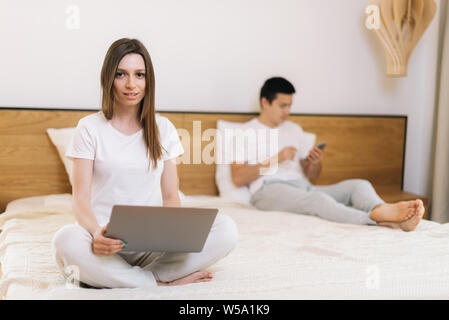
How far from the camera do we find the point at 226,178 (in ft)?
8.92

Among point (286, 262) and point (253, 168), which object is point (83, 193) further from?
point (253, 168)

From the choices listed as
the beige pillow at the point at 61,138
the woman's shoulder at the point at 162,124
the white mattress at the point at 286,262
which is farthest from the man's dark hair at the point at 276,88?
the woman's shoulder at the point at 162,124

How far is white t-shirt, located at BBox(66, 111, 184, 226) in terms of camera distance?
1438 mm

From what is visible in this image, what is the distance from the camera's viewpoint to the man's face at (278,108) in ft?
8.85

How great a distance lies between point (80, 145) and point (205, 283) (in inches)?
20.1

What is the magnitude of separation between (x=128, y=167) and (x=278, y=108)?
1402 millimetres

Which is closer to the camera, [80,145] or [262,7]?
[80,145]

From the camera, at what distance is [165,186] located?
157 cm

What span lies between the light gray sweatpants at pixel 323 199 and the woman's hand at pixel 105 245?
4.05ft

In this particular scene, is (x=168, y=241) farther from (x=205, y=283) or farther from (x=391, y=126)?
(x=391, y=126)

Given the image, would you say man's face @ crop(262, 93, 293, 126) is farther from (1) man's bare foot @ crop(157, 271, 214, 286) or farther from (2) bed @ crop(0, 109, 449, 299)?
(1) man's bare foot @ crop(157, 271, 214, 286)

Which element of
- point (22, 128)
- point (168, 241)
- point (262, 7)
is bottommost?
point (168, 241)

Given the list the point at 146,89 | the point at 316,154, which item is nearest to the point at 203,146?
the point at 316,154
